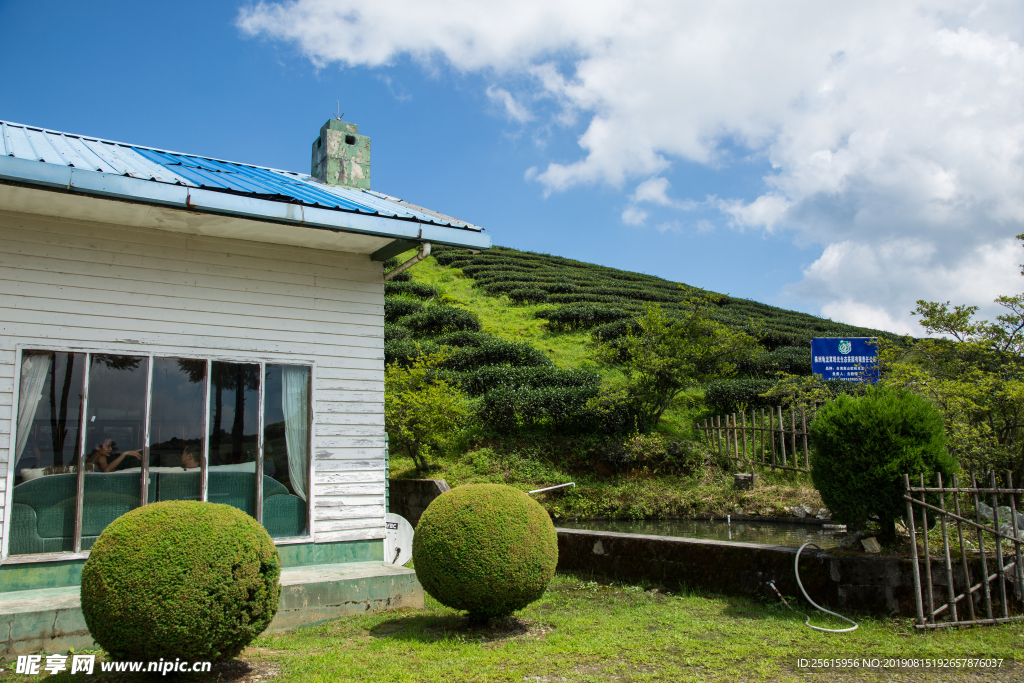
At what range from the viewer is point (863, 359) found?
17.6m

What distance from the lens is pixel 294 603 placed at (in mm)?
6238

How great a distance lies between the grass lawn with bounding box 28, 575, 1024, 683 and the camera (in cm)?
473

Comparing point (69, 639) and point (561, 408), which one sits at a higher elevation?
point (561, 408)

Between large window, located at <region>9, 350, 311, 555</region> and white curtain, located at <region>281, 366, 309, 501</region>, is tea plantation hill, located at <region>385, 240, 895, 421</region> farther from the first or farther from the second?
large window, located at <region>9, 350, 311, 555</region>

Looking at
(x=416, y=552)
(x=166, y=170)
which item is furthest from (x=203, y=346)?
(x=416, y=552)

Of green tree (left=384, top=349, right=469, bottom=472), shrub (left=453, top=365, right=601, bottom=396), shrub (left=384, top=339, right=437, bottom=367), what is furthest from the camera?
shrub (left=384, top=339, right=437, bottom=367)

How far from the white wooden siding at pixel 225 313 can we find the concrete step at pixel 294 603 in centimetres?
75

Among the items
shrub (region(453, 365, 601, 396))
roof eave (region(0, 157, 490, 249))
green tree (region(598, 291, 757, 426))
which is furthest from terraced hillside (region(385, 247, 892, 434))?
roof eave (region(0, 157, 490, 249))

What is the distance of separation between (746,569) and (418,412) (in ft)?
25.7

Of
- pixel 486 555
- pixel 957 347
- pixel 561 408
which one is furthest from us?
pixel 561 408

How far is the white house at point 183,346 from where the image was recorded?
20.3 ft

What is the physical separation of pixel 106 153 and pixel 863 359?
17.2m

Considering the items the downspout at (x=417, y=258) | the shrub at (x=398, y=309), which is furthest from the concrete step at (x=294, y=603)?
the shrub at (x=398, y=309)

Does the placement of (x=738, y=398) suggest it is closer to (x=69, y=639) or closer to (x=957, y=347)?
(x=957, y=347)
